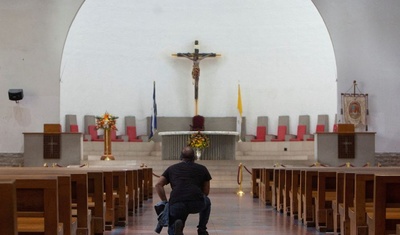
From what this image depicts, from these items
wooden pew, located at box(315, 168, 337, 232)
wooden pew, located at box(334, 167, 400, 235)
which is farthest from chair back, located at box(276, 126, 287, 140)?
wooden pew, located at box(334, 167, 400, 235)

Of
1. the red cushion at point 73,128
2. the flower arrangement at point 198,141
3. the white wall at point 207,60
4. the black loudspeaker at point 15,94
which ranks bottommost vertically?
the flower arrangement at point 198,141

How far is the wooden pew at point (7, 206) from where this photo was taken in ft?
11.1

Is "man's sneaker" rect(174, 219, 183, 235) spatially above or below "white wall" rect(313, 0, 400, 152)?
below

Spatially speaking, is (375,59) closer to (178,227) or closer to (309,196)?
(309,196)

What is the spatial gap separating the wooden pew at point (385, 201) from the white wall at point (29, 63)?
14857 millimetres

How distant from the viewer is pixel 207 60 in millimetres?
24547

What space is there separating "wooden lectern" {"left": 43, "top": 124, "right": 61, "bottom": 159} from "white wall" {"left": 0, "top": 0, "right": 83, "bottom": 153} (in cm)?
114

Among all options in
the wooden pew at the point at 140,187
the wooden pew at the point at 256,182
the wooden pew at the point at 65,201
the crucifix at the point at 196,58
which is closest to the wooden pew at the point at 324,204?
the wooden pew at the point at 65,201

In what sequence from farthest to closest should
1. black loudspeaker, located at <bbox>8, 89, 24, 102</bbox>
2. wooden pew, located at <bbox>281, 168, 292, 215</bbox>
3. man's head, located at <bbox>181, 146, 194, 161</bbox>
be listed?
black loudspeaker, located at <bbox>8, 89, 24, 102</bbox>
wooden pew, located at <bbox>281, 168, 292, 215</bbox>
man's head, located at <bbox>181, 146, 194, 161</bbox>

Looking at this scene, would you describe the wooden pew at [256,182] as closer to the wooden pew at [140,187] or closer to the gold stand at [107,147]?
the wooden pew at [140,187]

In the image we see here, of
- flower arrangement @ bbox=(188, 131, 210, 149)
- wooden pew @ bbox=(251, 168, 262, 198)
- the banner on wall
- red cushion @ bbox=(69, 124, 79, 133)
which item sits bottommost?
wooden pew @ bbox=(251, 168, 262, 198)

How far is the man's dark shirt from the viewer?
24.0 ft

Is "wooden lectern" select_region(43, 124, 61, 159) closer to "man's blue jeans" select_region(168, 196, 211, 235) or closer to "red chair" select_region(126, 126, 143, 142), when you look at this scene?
"red chair" select_region(126, 126, 143, 142)

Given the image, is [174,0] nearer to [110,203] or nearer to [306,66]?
[306,66]
